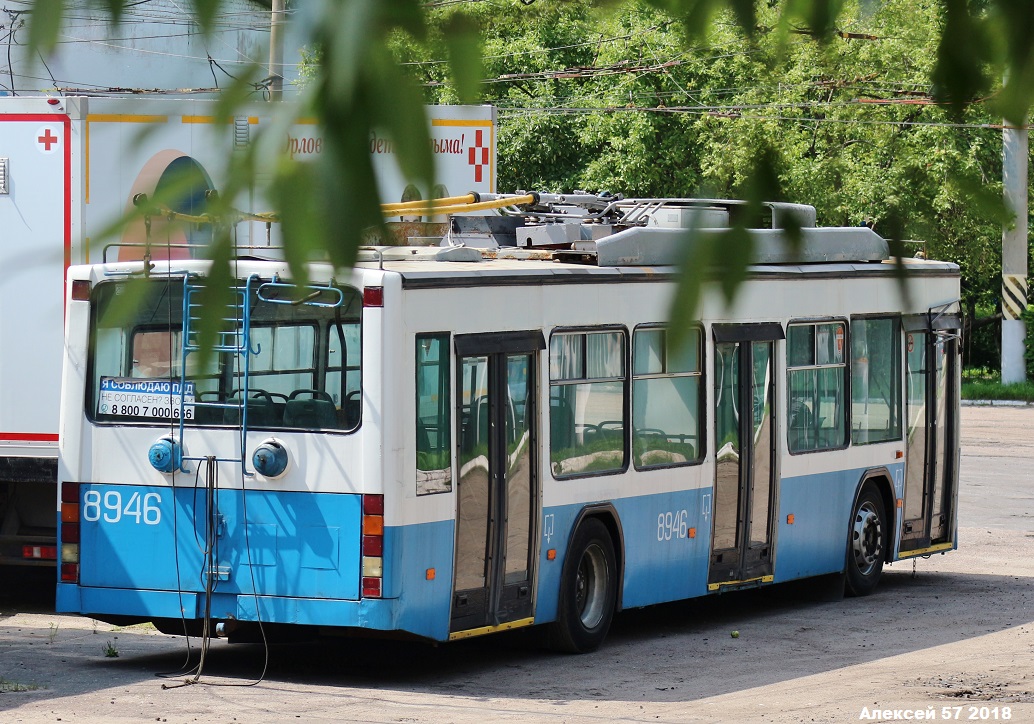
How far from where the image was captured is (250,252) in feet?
6.63

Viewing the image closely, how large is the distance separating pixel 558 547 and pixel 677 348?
839 cm

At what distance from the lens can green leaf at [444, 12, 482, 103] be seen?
1.95 m

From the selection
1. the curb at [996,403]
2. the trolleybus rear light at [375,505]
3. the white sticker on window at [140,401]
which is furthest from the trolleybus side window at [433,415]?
the curb at [996,403]

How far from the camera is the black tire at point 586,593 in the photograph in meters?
10.5

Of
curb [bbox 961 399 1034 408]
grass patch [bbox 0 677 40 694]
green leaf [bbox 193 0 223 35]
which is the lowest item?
curb [bbox 961 399 1034 408]

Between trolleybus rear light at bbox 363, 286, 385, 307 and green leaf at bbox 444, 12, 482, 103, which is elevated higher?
green leaf at bbox 444, 12, 482, 103

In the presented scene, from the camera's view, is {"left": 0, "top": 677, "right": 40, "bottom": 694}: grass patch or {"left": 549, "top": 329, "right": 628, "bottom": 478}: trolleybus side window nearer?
{"left": 0, "top": 677, "right": 40, "bottom": 694}: grass patch

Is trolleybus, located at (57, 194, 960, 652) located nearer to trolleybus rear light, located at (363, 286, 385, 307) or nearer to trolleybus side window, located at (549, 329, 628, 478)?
trolleybus side window, located at (549, 329, 628, 478)

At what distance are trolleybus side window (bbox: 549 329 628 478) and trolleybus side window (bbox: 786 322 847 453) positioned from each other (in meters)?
2.04

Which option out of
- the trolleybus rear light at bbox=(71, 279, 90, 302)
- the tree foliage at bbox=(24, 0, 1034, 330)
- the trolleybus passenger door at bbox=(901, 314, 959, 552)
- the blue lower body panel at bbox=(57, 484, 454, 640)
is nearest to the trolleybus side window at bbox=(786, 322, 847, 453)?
the trolleybus passenger door at bbox=(901, 314, 959, 552)

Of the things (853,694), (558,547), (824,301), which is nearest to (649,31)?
(853,694)

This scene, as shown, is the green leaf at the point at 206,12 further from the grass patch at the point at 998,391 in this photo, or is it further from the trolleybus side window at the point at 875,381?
the grass patch at the point at 998,391

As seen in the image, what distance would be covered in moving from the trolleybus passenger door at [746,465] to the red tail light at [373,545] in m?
3.20

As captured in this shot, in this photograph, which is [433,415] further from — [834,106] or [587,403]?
[834,106]
